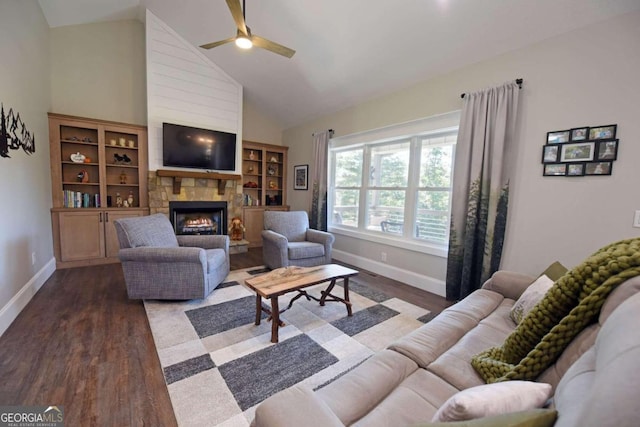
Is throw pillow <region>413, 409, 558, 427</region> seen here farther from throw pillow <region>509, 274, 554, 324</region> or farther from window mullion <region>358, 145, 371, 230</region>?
window mullion <region>358, 145, 371, 230</region>

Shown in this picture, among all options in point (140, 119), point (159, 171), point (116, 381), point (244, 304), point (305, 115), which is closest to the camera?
point (116, 381)

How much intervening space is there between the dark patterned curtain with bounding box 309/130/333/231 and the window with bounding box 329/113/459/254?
5.9 inches

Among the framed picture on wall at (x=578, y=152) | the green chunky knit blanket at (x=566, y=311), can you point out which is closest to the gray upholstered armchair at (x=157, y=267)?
the green chunky knit blanket at (x=566, y=311)

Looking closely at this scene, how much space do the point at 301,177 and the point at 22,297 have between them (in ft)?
13.6

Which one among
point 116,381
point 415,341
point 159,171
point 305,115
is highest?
point 305,115

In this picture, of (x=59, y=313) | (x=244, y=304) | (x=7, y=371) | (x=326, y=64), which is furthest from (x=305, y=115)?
(x=7, y=371)

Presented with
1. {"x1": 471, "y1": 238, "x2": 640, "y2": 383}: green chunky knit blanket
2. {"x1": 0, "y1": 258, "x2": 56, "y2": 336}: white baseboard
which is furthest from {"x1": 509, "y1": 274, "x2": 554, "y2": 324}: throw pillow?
{"x1": 0, "y1": 258, "x2": 56, "y2": 336}: white baseboard

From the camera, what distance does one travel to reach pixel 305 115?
16.8ft

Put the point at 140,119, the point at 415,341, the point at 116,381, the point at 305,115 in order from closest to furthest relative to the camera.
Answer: the point at 415,341, the point at 116,381, the point at 140,119, the point at 305,115

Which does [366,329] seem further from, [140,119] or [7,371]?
[140,119]

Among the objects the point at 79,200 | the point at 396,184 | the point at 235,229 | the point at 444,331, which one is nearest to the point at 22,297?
the point at 79,200

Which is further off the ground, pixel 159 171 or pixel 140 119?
pixel 140 119

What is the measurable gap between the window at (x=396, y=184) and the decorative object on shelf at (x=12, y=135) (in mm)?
3788

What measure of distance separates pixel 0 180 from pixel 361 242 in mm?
3960
